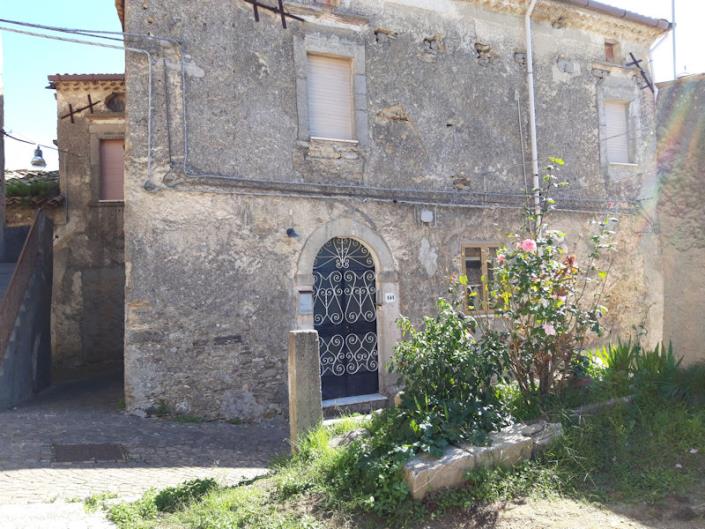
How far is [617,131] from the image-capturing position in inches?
449

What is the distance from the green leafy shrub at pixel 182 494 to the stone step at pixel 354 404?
3575 mm

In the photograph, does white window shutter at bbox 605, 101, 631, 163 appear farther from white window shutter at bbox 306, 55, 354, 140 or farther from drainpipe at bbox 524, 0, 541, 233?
white window shutter at bbox 306, 55, 354, 140

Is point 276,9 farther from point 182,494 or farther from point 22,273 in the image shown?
point 182,494

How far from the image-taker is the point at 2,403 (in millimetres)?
7820

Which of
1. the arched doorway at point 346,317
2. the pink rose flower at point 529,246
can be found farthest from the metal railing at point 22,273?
the pink rose flower at point 529,246

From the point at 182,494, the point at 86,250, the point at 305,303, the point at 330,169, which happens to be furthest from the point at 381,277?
the point at 86,250

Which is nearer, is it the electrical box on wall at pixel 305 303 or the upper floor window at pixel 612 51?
the electrical box on wall at pixel 305 303

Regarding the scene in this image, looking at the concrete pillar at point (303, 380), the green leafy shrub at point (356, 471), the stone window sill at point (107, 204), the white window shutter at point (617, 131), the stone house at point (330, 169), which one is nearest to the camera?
the green leafy shrub at point (356, 471)

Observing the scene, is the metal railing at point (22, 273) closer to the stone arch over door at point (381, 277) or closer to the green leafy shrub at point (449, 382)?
the stone arch over door at point (381, 277)

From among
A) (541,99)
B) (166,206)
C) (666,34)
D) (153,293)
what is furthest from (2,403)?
(666,34)

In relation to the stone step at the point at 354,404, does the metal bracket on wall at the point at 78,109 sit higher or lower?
higher

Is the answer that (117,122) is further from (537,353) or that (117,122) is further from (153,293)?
(537,353)

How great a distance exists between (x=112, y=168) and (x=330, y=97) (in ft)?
19.8

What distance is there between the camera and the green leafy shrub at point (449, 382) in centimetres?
427
